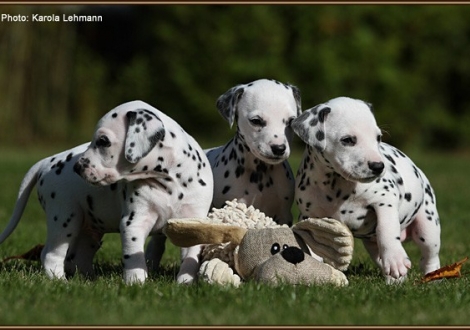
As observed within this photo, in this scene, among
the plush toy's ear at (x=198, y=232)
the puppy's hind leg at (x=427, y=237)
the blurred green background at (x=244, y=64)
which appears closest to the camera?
the plush toy's ear at (x=198, y=232)

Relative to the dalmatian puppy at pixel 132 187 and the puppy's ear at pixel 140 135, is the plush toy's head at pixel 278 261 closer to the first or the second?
the dalmatian puppy at pixel 132 187

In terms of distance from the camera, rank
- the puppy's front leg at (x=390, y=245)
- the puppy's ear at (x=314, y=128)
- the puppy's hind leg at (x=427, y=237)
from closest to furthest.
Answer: the puppy's front leg at (x=390, y=245)
the puppy's ear at (x=314, y=128)
the puppy's hind leg at (x=427, y=237)

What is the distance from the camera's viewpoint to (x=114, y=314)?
4.56 metres

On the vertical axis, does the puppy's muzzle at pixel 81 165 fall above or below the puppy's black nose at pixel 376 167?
below

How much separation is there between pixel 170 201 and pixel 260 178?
92cm

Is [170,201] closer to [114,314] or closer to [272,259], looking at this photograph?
[272,259]

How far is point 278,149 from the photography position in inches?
243

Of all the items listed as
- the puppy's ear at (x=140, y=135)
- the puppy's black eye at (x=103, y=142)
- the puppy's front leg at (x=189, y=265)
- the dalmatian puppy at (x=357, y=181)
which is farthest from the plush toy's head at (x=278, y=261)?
the puppy's black eye at (x=103, y=142)

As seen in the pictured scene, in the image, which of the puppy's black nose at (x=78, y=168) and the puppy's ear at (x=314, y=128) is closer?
the puppy's black nose at (x=78, y=168)

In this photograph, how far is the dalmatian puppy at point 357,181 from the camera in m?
5.94

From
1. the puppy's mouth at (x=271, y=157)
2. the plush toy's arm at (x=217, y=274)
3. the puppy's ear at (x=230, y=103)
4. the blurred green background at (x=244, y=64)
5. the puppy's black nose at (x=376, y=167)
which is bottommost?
the plush toy's arm at (x=217, y=274)

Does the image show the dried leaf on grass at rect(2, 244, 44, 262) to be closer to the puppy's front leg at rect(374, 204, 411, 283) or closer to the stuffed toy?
the stuffed toy

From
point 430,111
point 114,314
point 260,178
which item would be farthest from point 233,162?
point 430,111

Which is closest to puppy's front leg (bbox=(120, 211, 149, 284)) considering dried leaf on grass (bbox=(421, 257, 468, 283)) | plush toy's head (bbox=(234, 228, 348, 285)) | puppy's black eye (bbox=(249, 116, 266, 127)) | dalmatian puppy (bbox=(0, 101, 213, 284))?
dalmatian puppy (bbox=(0, 101, 213, 284))
